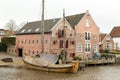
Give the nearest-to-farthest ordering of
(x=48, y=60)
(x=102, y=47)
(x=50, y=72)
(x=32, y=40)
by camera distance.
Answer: (x=50, y=72)
(x=48, y=60)
(x=32, y=40)
(x=102, y=47)

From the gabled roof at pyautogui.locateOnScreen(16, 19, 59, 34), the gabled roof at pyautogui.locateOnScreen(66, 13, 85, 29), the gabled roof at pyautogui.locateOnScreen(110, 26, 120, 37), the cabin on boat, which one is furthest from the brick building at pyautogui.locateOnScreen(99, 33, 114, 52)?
the gabled roof at pyautogui.locateOnScreen(16, 19, 59, 34)

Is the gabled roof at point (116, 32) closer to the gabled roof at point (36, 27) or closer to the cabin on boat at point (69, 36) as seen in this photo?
the cabin on boat at point (69, 36)

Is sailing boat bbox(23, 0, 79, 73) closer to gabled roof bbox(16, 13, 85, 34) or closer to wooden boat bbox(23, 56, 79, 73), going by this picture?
wooden boat bbox(23, 56, 79, 73)

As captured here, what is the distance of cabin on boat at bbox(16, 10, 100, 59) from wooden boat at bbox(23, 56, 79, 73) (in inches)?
588

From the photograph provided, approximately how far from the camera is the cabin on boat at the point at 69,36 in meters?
68.3

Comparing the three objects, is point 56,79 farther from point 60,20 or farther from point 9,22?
point 9,22

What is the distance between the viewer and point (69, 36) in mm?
69625

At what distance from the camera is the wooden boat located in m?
48.0

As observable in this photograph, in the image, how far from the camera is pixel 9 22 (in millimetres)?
140750

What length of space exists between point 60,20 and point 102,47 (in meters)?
17.4

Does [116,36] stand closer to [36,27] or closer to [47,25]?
[36,27]

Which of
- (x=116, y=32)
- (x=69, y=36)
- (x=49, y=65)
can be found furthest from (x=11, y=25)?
(x=49, y=65)

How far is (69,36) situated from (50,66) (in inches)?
838

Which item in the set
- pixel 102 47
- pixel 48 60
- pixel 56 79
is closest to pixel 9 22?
pixel 102 47
